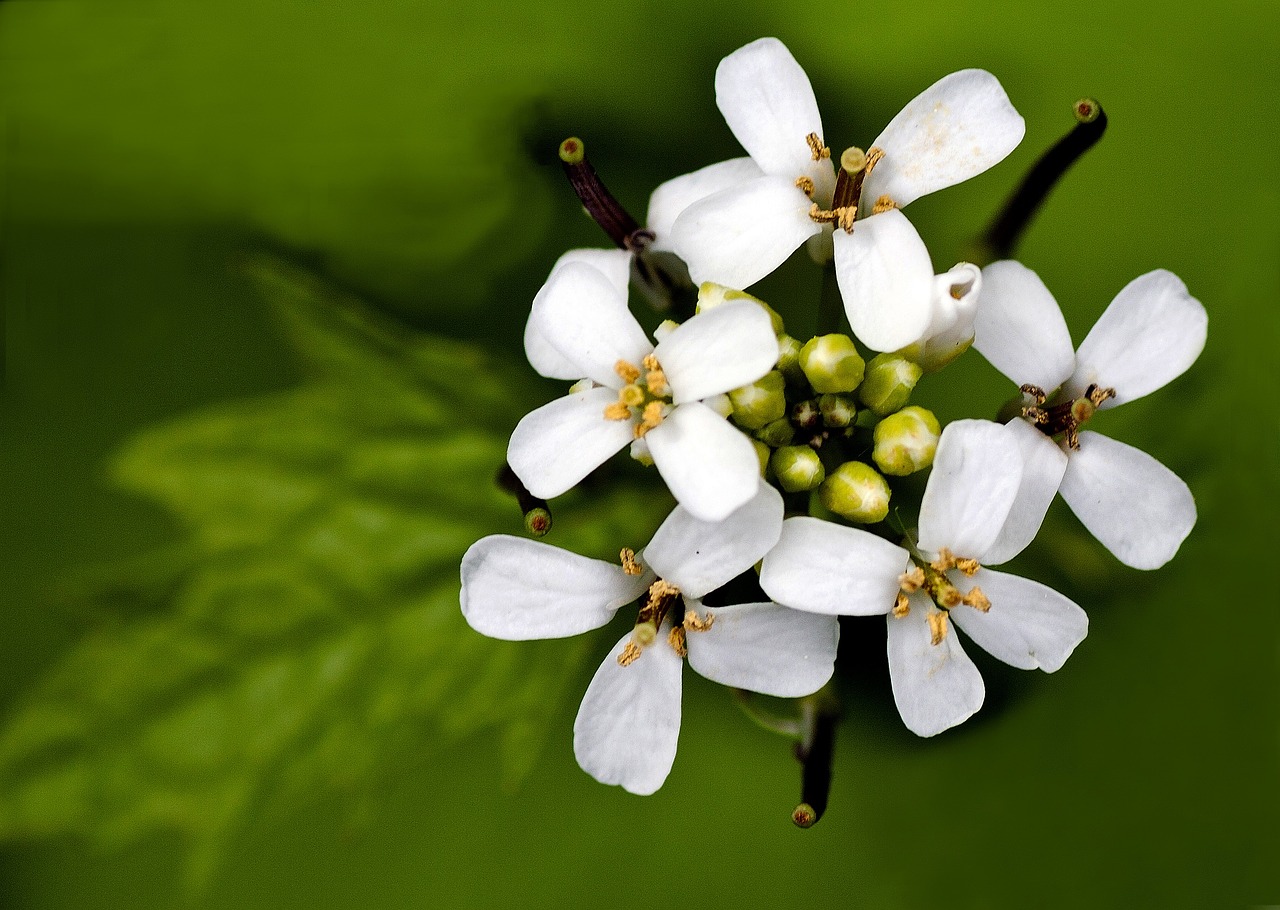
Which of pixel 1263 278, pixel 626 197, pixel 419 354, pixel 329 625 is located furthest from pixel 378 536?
pixel 1263 278

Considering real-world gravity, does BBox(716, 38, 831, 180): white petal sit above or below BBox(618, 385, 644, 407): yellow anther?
above

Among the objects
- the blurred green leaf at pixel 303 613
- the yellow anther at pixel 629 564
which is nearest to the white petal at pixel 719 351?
the yellow anther at pixel 629 564

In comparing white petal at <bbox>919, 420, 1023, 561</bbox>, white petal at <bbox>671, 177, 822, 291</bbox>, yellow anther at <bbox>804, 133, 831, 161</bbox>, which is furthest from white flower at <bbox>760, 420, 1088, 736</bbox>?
yellow anther at <bbox>804, 133, 831, 161</bbox>

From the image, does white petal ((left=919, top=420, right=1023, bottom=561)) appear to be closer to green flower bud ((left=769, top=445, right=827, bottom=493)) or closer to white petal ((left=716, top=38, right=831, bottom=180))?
green flower bud ((left=769, top=445, right=827, bottom=493))

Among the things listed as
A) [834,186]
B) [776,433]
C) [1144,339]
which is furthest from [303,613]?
[1144,339]

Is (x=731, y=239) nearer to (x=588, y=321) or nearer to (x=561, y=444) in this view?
(x=588, y=321)

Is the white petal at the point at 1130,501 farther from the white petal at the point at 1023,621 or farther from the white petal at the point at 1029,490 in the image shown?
the white petal at the point at 1023,621
